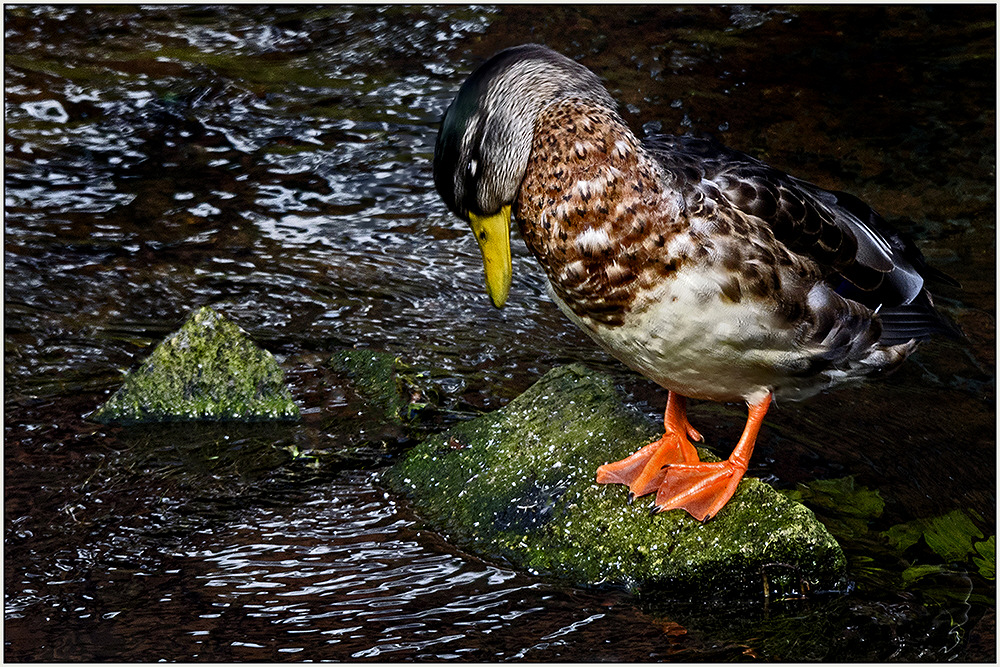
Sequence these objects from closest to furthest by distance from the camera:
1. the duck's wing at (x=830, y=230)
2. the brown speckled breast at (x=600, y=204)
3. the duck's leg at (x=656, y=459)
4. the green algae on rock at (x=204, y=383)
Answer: the brown speckled breast at (x=600, y=204), the duck's wing at (x=830, y=230), the duck's leg at (x=656, y=459), the green algae on rock at (x=204, y=383)

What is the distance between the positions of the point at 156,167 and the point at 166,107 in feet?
2.92

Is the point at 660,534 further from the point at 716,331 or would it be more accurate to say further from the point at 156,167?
the point at 156,167

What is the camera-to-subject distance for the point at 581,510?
434 cm

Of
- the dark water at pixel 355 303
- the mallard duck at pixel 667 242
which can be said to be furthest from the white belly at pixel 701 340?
the dark water at pixel 355 303

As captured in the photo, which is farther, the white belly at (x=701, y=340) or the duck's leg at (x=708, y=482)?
the duck's leg at (x=708, y=482)

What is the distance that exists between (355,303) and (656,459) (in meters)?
2.54

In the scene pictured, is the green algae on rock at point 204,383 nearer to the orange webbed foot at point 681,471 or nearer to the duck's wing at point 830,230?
the orange webbed foot at point 681,471

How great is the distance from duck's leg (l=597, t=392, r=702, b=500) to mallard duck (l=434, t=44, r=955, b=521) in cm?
12

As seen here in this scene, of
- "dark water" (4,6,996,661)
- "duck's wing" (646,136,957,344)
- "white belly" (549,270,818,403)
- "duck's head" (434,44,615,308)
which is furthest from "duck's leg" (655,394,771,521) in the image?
"duck's head" (434,44,615,308)

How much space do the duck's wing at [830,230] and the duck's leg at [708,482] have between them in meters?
0.54

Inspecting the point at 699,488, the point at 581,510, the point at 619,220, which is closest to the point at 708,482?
the point at 699,488

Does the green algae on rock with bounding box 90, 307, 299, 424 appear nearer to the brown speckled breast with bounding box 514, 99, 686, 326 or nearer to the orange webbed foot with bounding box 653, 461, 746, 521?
the orange webbed foot with bounding box 653, 461, 746, 521

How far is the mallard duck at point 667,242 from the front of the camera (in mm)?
3740

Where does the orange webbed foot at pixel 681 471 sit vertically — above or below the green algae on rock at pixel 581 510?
above
